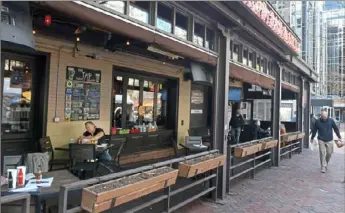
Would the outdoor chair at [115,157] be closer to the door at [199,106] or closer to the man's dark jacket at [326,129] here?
the door at [199,106]

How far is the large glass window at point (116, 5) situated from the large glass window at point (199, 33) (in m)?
2.17

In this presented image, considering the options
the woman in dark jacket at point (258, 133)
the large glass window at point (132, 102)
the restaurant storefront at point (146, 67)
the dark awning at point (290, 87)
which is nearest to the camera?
the restaurant storefront at point (146, 67)

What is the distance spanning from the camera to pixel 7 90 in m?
6.28

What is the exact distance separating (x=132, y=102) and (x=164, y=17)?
4634 mm

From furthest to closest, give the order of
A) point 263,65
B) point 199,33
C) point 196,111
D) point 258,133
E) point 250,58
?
point 196,111, point 258,133, point 263,65, point 250,58, point 199,33

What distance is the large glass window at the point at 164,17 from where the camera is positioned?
4.76m

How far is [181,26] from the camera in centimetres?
537

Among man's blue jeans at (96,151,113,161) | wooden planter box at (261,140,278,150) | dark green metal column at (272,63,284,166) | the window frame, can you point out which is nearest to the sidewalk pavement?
dark green metal column at (272,63,284,166)

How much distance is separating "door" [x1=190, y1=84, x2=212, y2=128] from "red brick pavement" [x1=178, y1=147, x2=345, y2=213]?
3327 mm

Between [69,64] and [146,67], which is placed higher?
[146,67]

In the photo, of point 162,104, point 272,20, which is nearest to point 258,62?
point 272,20

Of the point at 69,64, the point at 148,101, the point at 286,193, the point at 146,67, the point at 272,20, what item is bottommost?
the point at 286,193

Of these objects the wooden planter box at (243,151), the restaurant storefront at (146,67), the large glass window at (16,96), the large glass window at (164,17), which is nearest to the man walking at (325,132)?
the restaurant storefront at (146,67)

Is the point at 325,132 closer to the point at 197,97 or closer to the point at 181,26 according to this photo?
the point at 197,97
